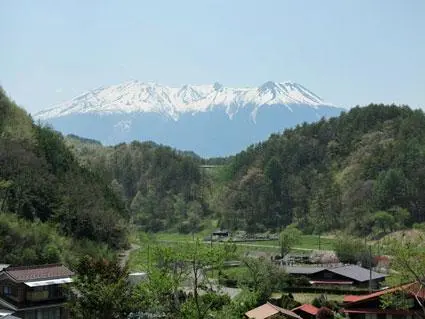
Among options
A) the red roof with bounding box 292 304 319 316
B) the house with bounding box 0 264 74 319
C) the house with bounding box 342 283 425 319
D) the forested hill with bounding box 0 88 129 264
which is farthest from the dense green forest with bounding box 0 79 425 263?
the house with bounding box 342 283 425 319

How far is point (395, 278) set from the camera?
2959 cm

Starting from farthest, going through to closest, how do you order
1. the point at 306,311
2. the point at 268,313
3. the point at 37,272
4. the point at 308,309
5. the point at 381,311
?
the point at 308,309
the point at 306,311
the point at 268,313
the point at 37,272
the point at 381,311

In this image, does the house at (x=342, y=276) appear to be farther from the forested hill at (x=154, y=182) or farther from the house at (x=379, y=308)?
the forested hill at (x=154, y=182)

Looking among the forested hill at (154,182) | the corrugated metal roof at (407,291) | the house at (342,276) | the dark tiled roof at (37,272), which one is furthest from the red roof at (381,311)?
the forested hill at (154,182)

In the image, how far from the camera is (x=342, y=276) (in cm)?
5166

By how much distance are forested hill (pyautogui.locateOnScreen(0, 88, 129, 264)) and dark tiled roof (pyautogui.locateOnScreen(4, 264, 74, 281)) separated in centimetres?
903

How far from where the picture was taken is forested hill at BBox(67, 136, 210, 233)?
105 m

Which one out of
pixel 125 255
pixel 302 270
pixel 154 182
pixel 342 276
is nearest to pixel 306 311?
pixel 342 276

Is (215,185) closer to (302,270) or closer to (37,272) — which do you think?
(302,270)

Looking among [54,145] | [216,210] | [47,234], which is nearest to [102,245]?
[47,234]

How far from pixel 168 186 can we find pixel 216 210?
1431cm

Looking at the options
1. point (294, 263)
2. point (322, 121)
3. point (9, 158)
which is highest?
point (322, 121)

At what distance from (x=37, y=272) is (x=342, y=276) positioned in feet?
88.0

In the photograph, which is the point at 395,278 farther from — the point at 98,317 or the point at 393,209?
the point at 393,209
